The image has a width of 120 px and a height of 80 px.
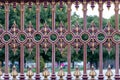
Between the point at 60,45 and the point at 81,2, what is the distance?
70 cm

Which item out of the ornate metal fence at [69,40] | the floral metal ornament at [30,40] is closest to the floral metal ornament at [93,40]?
the ornate metal fence at [69,40]

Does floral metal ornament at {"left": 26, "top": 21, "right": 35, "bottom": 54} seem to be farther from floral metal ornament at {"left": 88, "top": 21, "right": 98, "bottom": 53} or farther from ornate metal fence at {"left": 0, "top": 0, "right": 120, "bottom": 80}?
floral metal ornament at {"left": 88, "top": 21, "right": 98, "bottom": 53}

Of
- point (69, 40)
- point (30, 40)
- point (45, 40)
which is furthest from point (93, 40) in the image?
point (30, 40)

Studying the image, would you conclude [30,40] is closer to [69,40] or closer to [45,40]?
[45,40]

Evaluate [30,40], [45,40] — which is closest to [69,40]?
[45,40]

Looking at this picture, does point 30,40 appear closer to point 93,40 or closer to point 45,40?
point 45,40

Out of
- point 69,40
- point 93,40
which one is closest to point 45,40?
point 69,40

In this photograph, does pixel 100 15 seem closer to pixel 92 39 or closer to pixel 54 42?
pixel 92 39

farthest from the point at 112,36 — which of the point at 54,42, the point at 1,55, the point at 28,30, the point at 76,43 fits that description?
the point at 1,55

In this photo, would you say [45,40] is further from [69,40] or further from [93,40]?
[93,40]

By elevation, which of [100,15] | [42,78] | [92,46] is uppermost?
[100,15]

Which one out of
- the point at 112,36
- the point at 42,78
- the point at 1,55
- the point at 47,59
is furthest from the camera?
the point at 47,59

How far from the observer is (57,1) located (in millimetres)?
4660

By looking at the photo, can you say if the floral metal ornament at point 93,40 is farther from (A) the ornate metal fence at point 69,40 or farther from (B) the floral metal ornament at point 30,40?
(B) the floral metal ornament at point 30,40
